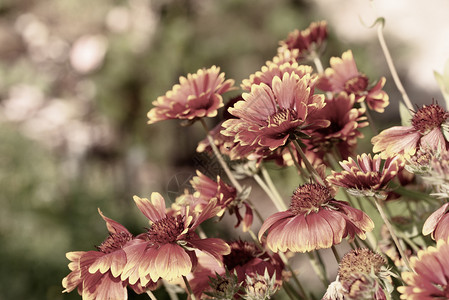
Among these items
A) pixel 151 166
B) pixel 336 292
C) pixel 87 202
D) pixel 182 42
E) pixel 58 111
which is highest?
pixel 58 111

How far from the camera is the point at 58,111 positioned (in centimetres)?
271

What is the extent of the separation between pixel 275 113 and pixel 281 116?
1cm

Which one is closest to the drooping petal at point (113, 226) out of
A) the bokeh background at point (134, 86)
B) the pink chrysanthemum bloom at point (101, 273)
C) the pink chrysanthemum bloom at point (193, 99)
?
the pink chrysanthemum bloom at point (101, 273)

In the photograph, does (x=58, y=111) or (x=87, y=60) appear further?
(x=58, y=111)

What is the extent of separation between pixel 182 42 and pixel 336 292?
199cm

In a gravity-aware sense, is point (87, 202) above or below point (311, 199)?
above

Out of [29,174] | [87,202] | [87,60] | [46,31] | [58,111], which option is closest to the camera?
[87,202]

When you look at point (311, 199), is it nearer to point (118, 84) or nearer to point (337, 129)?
point (337, 129)

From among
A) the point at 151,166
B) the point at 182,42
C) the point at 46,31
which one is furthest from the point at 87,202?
the point at 46,31

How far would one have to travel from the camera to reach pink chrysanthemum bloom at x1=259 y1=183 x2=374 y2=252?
1.14 feet

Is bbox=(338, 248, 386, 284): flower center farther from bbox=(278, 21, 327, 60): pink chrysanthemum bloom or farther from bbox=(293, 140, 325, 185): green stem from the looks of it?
bbox=(278, 21, 327, 60): pink chrysanthemum bloom

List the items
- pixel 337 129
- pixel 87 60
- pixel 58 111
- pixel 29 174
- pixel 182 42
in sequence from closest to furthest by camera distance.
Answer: pixel 337 129, pixel 29 174, pixel 182 42, pixel 87 60, pixel 58 111

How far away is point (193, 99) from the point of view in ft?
1.56

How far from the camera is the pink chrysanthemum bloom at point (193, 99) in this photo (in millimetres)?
476
